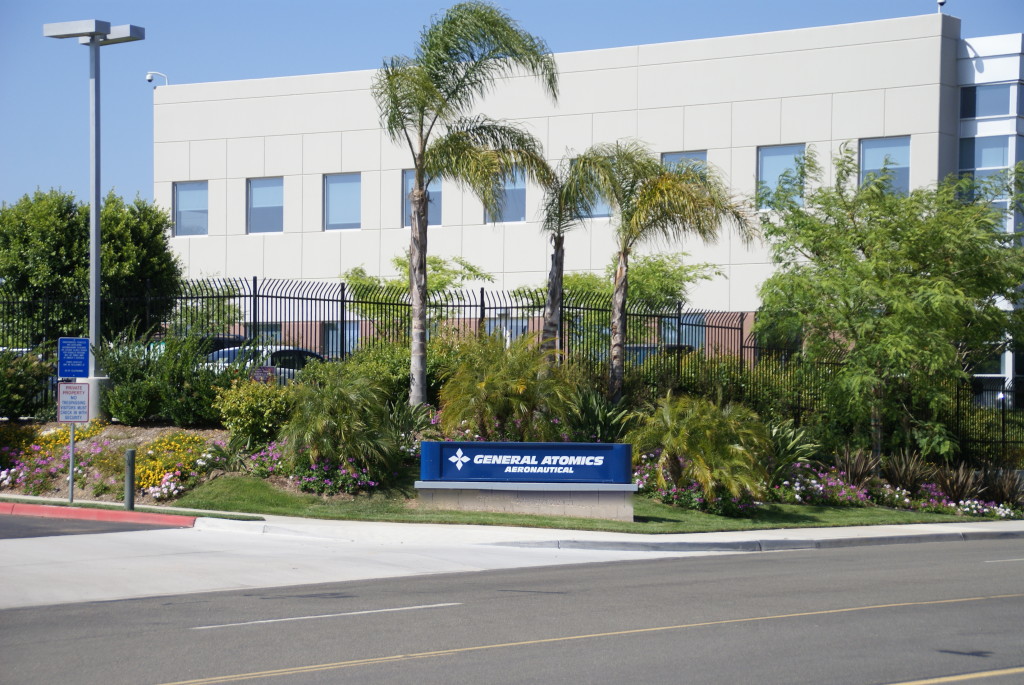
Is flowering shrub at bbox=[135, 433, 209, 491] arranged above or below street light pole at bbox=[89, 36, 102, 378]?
below

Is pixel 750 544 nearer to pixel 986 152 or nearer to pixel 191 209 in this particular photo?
pixel 986 152

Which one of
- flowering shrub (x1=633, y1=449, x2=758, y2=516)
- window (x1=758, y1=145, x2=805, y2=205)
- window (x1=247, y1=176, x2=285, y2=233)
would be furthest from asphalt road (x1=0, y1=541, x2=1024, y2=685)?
window (x1=247, y1=176, x2=285, y2=233)

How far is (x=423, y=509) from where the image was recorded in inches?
760

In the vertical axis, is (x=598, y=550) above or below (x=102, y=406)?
below

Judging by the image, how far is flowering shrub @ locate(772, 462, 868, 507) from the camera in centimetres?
2250

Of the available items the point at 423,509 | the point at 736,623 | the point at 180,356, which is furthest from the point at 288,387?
the point at 736,623

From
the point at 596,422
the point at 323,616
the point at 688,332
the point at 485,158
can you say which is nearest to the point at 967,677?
the point at 323,616

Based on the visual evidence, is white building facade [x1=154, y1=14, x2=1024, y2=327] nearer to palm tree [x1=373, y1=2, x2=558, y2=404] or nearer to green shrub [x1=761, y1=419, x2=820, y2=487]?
green shrub [x1=761, y1=419, x2=820, y2=487]

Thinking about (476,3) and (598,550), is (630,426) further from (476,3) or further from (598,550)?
(476,3)

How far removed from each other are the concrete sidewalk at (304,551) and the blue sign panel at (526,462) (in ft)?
5.28

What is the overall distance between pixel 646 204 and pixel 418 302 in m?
5.02

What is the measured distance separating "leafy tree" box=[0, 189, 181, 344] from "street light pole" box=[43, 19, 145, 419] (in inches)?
68.6

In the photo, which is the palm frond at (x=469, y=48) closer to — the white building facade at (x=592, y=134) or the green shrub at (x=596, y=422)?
the green shrub at (x=596, y=422)

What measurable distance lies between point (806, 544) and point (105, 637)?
1150 centimetres
